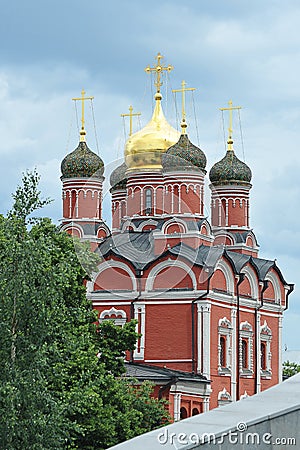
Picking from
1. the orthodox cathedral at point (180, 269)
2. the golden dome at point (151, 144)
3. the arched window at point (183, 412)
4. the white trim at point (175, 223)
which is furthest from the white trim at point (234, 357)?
the golden dome at point (151, 144)

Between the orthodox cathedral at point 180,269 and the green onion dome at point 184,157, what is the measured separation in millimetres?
30

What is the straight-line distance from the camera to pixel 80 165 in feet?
105

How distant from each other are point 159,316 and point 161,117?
25.0 feet

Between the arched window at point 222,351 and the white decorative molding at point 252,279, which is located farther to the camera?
the white decorative molding at point 252,279

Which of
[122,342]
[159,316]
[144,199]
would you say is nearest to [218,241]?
[144,199]

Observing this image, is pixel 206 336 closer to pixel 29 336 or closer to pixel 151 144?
pixel 151 144

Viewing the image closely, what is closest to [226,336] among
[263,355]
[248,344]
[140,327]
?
[248,344]

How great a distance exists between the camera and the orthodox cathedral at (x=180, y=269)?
26766mm

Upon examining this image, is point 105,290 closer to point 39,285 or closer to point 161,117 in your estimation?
point 161,117

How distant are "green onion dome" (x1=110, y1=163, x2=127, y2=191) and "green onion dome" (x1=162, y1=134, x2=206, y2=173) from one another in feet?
8.63

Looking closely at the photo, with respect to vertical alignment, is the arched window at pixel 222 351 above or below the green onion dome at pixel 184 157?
below

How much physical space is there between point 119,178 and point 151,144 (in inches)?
77.3

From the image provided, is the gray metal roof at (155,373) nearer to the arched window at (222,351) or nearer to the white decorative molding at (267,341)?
the arched window at (222,351)

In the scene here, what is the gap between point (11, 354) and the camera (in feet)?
36.2
